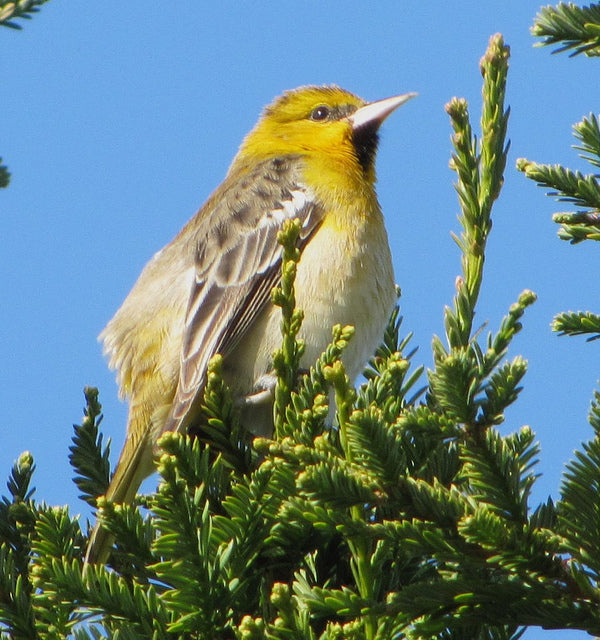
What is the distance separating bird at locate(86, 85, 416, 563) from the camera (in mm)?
4617

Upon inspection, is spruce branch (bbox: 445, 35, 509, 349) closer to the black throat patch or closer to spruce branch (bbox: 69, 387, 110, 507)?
spruce branch (bbox: 69, 387, 110, 507)

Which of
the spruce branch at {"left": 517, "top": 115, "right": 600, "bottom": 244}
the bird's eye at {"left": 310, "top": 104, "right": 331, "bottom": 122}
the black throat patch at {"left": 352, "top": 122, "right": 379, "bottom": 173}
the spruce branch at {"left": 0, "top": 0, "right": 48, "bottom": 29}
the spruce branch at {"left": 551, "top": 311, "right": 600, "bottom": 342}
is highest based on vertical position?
the bird's eye at {"left": 310, "top": 104, "right": 331, "bottom": 122}

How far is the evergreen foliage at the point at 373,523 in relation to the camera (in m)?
2.06

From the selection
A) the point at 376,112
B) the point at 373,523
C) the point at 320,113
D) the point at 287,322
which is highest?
the point at 320,113

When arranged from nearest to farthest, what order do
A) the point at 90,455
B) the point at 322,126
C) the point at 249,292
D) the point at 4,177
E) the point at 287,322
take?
the point at 287,322 < the point at 4,177 < the point at 90,455 < the point at 249,292 < the point at 322,126

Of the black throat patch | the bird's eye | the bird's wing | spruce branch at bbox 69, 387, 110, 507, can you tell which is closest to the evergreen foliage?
spruce branch at bbox 69, 387, 110, 507

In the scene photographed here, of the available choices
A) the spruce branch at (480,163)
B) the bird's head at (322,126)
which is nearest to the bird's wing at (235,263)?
the bird's head at (322,126)

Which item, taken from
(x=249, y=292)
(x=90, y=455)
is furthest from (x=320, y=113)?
(x=90, y=455)

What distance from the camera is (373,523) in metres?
2.42

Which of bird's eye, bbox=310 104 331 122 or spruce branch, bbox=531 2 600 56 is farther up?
bird's eye, bbox=310 104 331 122

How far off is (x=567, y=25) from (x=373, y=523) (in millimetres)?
1595

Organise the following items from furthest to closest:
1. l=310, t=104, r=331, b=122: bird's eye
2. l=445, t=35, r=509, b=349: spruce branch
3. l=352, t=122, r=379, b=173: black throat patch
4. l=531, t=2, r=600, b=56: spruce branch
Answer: l=310, t=104, r=331, b=122: bird's eye < l=352, t=122, r=379, b=173: black throat patch < l=445, t=35, r=509, b=349: spruce branch < l=531, t=2, r=600, b=56: spruce branch

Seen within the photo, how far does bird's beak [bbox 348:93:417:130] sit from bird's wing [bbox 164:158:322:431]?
2.18 ft

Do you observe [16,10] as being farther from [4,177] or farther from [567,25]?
[567,25]
